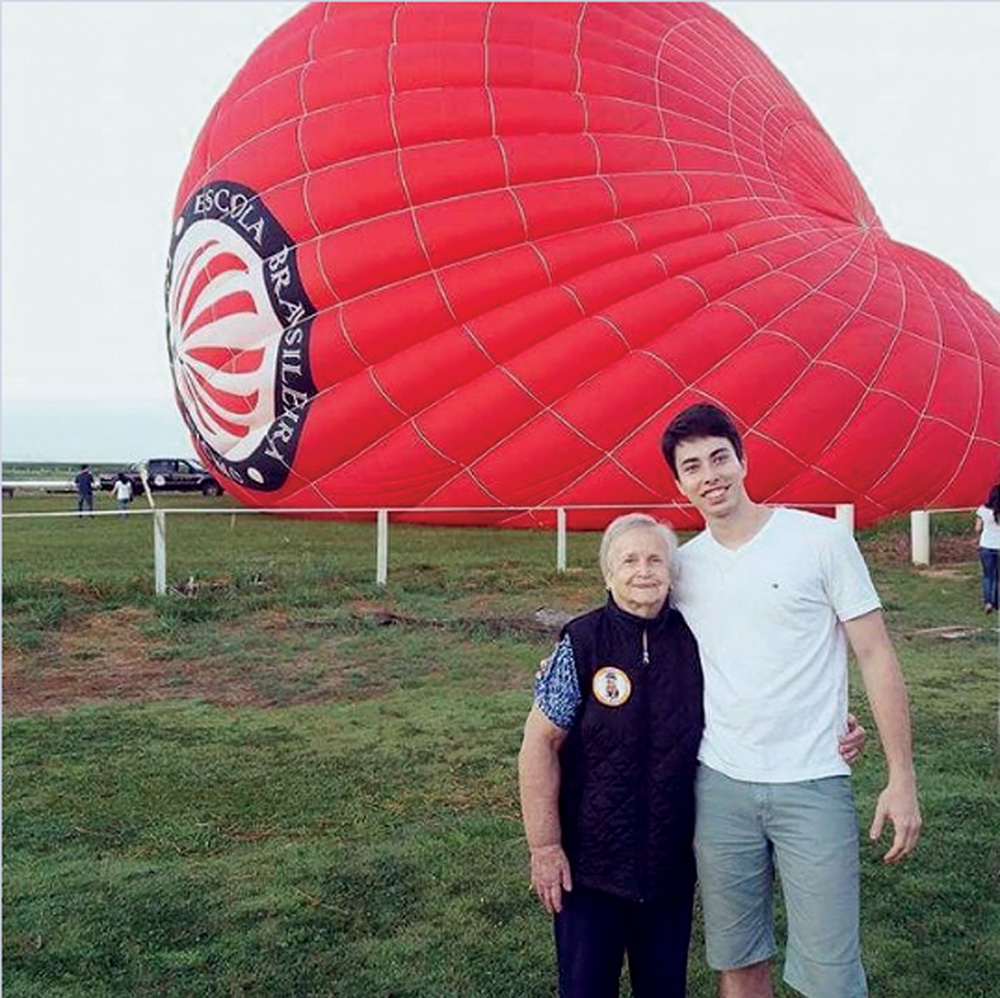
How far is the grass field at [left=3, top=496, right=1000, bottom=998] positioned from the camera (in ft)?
10.4

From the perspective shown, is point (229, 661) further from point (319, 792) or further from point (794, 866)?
point (794, 866)

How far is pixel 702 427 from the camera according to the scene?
91.6 inches

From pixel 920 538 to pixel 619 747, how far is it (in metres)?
9.84

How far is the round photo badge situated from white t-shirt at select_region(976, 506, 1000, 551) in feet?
24.6

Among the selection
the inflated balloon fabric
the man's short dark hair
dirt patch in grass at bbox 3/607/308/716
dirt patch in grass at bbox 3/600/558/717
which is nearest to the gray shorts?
the man's short dark hair

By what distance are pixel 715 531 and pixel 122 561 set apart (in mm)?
10597

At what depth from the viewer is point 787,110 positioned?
1531cm

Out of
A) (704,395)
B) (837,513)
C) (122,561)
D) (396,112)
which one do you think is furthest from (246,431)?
(837,513)

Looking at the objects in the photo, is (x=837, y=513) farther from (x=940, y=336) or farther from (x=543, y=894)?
(x=543, y=894)

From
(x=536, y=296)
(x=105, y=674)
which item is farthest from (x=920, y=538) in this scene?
(x=105, y=674)

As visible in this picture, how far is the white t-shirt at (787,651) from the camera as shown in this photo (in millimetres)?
2213

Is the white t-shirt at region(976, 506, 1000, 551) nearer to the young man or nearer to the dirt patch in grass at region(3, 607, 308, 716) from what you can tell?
the dirt patch in grass at region(3, 607, 308, 716)

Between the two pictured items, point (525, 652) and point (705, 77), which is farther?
point (705, 77)

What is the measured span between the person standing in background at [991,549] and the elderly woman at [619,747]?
291 inches
